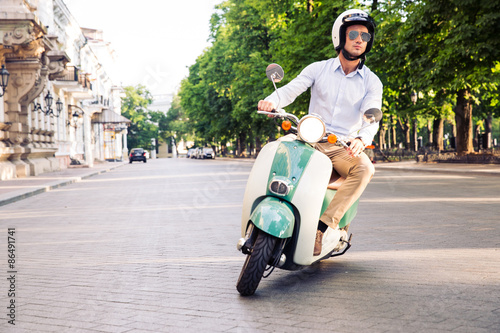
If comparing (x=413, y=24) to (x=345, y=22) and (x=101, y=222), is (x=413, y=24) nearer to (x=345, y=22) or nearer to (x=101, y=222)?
(x=101, y=222)

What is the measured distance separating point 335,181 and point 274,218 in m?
0.98

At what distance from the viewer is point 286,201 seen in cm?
454

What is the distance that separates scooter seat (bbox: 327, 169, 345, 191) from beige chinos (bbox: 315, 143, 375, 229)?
0.19 ft

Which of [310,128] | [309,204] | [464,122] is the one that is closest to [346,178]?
[309,204]

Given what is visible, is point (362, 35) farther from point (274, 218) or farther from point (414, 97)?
point (414, 97)

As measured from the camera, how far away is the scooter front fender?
4258 millimetres

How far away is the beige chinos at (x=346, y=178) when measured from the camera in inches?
192

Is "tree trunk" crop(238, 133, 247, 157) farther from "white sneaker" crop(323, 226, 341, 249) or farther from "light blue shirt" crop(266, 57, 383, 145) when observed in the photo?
"white sneaker" crop(323, 226, 341, 249)

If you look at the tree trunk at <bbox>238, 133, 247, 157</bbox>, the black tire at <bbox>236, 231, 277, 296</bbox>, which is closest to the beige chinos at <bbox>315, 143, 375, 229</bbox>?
the black tire at <bbox>236, 231, 277, 296</bbox>

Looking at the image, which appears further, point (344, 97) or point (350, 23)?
point (344, 97)

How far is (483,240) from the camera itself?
7.19 m

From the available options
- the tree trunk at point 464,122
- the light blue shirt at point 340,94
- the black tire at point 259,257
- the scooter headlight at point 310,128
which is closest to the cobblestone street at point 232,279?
the black tire at point 259,257

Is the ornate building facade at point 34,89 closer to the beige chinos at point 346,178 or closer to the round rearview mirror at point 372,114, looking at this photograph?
the beige chinos at point 346,178

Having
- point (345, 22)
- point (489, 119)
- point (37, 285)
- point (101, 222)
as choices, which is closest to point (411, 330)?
point (345, 22)
